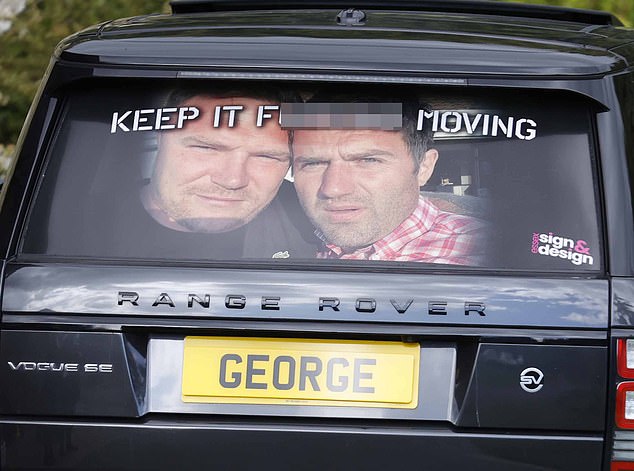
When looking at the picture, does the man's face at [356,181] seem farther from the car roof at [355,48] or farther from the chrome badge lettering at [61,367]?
the chrome badge lettering at [61,367]

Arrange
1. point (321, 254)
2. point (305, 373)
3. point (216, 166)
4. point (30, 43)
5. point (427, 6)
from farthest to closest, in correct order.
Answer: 1. point (30, 43)
2. point (427, 6)
3. point (216, 166)
4. point (321, 254)
5. point (305, 373)

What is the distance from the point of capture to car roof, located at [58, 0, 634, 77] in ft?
10.0

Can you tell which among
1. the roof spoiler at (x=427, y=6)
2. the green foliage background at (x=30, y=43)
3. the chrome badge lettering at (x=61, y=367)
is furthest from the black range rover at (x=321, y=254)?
the green foliage background at (x=30, y=43)

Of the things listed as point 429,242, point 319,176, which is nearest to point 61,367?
point 319,176

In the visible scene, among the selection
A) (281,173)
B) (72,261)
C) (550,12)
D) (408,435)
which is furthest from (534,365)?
(550,12)

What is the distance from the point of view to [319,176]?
10.3 ft

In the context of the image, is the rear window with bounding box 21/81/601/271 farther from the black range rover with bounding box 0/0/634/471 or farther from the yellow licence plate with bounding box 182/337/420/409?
the yellow licence plate with bounding box 182/337/420/409

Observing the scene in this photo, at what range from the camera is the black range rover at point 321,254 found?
115 inches

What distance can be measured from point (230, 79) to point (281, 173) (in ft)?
0.97

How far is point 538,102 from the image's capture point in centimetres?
311

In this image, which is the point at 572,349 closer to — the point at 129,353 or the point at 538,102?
the point at 538,102

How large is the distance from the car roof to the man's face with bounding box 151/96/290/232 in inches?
6.0

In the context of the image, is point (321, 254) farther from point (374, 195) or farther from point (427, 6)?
point (427, 6)

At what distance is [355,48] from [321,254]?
1.91 feet
